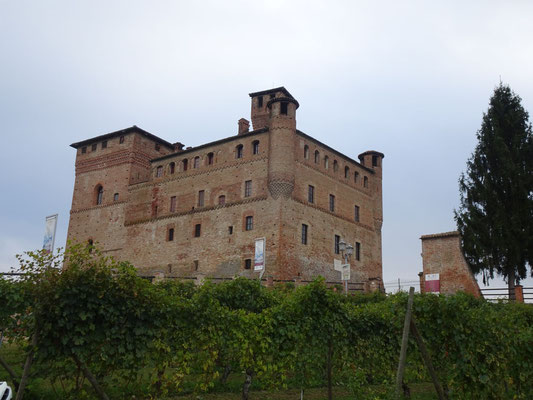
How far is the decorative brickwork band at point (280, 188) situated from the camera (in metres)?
30.9

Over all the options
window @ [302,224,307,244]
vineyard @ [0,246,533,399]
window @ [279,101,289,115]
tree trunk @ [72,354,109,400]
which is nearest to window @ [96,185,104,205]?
window @ [279,101,289,115]

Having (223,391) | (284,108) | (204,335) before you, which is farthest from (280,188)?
(204,335)

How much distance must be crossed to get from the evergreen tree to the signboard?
4796 millimetres

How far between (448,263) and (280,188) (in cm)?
1078

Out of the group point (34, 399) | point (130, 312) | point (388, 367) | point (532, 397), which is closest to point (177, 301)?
point (130, 312)

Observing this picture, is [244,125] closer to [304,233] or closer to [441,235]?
[304,233]

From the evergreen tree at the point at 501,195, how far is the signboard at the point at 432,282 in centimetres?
480

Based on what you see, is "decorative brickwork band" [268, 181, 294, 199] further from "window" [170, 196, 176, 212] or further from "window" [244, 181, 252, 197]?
"window" [170, 196, 176, 212]

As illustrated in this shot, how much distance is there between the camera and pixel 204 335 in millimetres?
9680

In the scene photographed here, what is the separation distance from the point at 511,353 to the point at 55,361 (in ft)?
25.9

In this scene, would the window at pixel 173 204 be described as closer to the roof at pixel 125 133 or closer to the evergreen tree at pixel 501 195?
the roof at pixel 125 133

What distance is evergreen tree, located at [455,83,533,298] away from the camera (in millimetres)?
27094

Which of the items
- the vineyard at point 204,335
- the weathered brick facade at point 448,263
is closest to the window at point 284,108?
the weathered brick facade at point 448,263

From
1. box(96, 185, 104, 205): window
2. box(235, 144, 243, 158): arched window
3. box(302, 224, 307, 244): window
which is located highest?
box(235, 144, 243, 158): arched window
